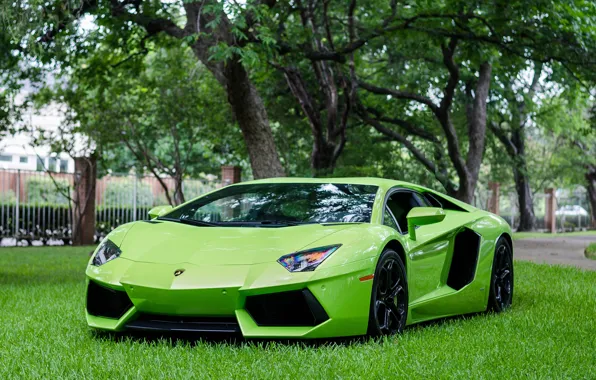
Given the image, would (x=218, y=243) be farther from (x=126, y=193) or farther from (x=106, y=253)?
(x=126, y=193)

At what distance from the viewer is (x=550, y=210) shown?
4238 centimetres

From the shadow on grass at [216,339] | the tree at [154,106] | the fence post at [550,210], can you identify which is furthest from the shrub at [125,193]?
the fence post at [550,210]

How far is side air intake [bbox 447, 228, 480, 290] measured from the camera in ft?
25.4

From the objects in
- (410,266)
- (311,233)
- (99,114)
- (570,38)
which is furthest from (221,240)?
(99,114)

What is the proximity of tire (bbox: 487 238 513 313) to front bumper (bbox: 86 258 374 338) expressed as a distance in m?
2.60

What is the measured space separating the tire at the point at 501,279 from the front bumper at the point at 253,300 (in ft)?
8.53

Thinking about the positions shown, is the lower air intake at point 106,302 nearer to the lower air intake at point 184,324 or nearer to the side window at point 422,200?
the lower air intake at point 184,324

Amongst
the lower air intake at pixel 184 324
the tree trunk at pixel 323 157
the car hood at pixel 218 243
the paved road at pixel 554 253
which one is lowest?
the paved road at pixel 554 253

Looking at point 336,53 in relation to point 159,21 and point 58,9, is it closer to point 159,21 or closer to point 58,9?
point 159,21

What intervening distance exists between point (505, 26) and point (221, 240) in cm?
1175

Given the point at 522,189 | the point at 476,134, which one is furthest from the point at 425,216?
the point at 522,189

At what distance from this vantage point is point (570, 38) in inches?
651

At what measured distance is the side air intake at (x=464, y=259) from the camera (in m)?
7.75

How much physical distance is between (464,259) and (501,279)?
33.8 inches
